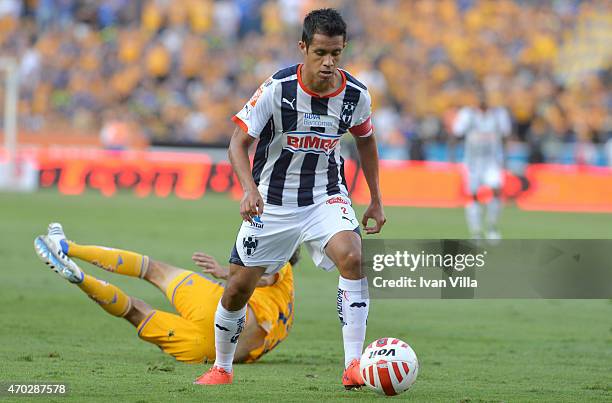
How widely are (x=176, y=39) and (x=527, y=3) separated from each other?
9.39 m

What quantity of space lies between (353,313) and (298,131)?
3.65 feet

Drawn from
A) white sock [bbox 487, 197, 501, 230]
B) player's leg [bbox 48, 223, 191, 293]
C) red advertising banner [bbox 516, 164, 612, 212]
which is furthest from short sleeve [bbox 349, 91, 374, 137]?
red advertising banner [bbox 516, 164, 612, 212]

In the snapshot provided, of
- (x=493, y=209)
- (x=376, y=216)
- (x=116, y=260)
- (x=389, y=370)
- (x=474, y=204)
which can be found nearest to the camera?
(x=389, y=370)

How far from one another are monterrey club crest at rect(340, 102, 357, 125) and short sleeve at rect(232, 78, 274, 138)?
437 millimetres

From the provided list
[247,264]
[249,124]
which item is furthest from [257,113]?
[247,264]

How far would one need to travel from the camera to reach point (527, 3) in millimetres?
30234

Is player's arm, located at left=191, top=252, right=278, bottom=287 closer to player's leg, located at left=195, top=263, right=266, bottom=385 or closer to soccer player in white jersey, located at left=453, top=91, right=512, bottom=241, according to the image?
player's leg, located at left=195, top=263, right=266, bottom=385

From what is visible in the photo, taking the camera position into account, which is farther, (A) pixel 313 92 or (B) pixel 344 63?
(B) pixel 344 63

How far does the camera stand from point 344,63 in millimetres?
28891

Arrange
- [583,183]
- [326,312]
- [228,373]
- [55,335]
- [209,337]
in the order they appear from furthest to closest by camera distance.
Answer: [583,183] → [326,312] → [55,335] → [209,337] → [228,373]

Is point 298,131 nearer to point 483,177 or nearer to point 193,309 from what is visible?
point 193,309

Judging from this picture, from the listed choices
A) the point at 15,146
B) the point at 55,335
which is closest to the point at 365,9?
the point at 15,146

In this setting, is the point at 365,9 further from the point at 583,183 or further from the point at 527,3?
the point at 583,183

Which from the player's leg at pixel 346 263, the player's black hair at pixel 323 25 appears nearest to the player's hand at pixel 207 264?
the player's leg at pixel 346 263
